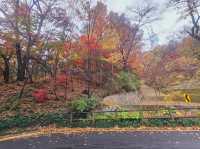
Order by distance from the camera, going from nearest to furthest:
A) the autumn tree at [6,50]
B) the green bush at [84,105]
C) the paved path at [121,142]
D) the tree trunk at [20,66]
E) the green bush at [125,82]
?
the paved path at [121,142]
the green bush at [84,105]
the autumn tree at [6,50]
the tree trunk at [20,66]
the green bush at [125,82]

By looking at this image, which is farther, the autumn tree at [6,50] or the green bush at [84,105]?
the autumn tree at [6,50]

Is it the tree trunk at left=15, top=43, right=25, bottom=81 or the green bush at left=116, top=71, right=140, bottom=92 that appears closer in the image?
the tree trunk at left=15, top=43, right=25, bottom=81

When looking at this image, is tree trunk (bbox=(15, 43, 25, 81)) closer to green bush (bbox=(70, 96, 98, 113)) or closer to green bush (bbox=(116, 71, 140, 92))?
green bush (bbox=(70, 96, 98, 113))

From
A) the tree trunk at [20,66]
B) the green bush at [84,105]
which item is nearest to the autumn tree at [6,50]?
the tree trunk at [20,66]

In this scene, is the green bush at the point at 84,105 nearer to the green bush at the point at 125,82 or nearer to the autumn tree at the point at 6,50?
the autumn tree at the point at 6,50

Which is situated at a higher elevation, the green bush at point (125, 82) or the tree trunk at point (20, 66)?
the tree trunk at point (20, 66)

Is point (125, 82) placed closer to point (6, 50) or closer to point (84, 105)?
point (84, 105)

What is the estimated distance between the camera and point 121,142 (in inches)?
773

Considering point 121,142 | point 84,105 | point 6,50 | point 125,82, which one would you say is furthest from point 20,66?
point 121,142

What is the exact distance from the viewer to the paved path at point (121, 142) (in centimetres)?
1811

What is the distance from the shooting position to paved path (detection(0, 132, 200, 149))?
18109 mm

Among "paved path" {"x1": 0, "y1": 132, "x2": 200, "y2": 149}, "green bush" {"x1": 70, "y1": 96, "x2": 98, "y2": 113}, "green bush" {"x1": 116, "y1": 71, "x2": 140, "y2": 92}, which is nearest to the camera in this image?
"paved path" {"x1": 0, "y1": 132, "x2": 200, "y2": 149}

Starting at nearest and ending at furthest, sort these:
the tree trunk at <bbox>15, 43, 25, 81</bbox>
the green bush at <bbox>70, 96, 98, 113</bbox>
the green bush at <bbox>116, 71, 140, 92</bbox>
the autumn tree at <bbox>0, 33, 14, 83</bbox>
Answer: the green bush at <bbox>70, 96, 98, 113</bbox>
the autumn tree at <bbox>0, 33, 14, 83</bbox>
the tree trunk at <bbox>15, 43, 25, 81</bbox>
the green bush at <bbox>116, 71, 140, 92</bbox>

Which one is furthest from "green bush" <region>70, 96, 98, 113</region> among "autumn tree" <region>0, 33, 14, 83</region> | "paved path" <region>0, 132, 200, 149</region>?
"autumn tree" <region>0, 33, 14, 83</region>
